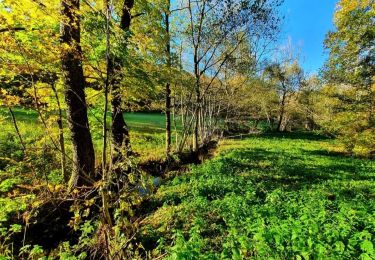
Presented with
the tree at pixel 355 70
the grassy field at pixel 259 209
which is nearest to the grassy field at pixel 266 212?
the grassy field at pixel 259 209

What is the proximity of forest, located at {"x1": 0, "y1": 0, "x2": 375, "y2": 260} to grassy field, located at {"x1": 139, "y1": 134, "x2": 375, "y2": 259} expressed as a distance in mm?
52

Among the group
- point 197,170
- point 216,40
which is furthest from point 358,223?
point 216,40

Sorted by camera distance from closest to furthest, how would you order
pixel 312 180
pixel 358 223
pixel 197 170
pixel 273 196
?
pixel 358 223 < pixel 273 196 < pixel 312 180 < pixel 197 170

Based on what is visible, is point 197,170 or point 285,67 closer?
point 197,170

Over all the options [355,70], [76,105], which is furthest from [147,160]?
[355,70]

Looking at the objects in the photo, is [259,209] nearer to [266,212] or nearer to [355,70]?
[266,212]

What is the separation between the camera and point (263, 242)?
5.02 metres

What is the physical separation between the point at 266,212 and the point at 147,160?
1078 centimetres

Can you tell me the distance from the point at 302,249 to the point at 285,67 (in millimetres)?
47866

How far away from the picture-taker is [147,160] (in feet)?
56.7

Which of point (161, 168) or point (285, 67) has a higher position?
point (285, 67)

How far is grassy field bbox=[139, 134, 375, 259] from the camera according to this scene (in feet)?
16.6

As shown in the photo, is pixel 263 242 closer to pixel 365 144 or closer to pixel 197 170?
pixel 197 170

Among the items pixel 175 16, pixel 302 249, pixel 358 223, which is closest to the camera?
pixel 302 249
